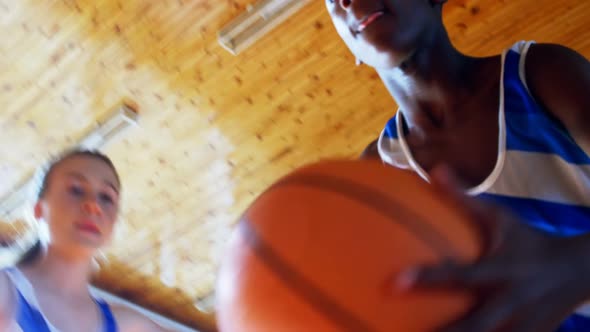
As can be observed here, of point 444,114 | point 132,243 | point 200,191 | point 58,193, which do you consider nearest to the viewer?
Answer: point 444,114

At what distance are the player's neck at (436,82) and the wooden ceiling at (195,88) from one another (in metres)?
1.28

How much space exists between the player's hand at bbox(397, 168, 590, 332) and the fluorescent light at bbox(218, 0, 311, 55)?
71.0 inches

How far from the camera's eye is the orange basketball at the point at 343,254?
0.56 metres

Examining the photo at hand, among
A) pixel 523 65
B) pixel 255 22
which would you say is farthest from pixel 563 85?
pixel 255 22

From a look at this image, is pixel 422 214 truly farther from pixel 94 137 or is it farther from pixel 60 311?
pixel 94 137

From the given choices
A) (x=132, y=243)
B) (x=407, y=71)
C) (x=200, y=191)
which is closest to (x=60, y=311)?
(x=407, y=71)

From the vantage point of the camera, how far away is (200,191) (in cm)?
332

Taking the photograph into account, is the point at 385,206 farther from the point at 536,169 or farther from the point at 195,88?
the point at 195,88

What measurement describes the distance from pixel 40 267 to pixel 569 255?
1.32 metres

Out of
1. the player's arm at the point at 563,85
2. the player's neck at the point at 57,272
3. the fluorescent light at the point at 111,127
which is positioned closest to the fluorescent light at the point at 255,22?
the fluorescent light at the point at 111,127

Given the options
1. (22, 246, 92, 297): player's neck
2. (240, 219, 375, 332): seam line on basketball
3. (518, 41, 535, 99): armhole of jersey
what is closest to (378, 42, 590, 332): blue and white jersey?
(518, 41, 535, 99): armhole of jersey

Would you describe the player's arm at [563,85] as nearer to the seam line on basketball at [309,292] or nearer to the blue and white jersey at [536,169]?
the blue and white jersey at [536,169]

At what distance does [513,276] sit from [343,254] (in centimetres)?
17

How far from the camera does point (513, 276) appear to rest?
0.57 m
